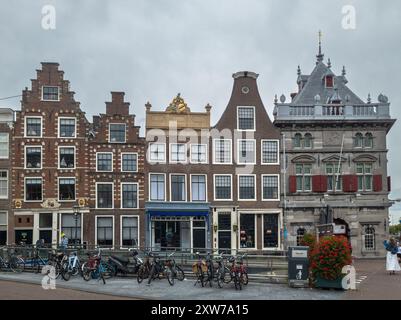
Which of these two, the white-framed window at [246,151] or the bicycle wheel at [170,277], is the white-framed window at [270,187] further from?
the bicycle wheel at [170,277]

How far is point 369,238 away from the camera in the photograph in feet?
137

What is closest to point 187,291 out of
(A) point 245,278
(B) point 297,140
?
(A) point 245,278

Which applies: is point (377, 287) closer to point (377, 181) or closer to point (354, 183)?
point (354, 183)

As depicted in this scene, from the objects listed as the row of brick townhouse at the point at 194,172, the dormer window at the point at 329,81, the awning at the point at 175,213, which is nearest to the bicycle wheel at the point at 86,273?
the row of brick townhouse at the point at 194,172

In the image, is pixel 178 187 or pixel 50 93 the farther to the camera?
pixel 178 187

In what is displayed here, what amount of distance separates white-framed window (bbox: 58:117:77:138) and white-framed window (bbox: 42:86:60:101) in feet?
5.41

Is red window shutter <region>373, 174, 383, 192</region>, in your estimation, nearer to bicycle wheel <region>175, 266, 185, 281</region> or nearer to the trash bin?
the trash bin

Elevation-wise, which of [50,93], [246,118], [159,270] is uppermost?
[50,93]

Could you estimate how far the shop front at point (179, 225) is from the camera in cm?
4069

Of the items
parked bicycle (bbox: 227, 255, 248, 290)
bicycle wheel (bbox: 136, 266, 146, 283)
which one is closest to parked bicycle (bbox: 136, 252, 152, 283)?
bicycle wheel (bbox: 136, 266, 146, 283)

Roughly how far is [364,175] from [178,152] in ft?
47.8

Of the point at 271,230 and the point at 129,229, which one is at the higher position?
the point at 129,229
